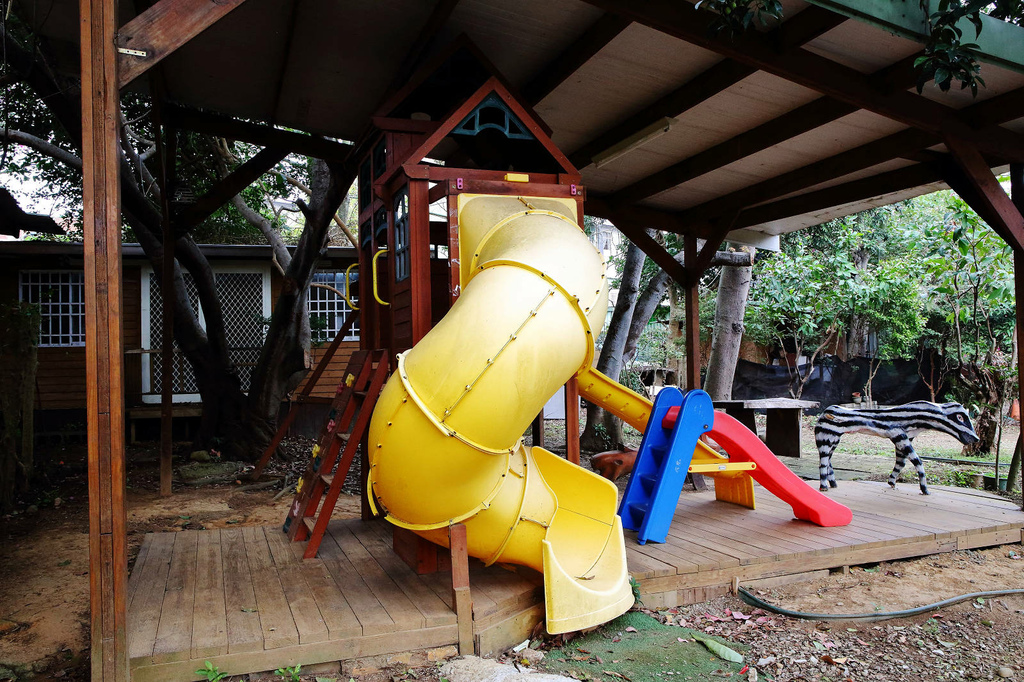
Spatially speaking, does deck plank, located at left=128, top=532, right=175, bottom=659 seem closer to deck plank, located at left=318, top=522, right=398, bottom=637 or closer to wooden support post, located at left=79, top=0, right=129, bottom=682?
wooden support post, located at left=79, top=0, right=129, bottom=682

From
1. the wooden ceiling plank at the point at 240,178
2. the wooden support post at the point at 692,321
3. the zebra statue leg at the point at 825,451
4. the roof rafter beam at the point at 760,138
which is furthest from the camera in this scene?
the wooden support post at the point at 692,321

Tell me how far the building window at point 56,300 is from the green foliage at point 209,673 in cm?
1051

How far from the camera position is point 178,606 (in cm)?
349

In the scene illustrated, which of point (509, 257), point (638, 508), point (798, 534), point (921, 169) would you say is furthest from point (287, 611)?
point (921, 169)

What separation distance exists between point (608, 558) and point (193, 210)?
542cm

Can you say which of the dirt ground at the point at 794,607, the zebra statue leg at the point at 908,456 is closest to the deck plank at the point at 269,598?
the dirt ground at the point at 794,607

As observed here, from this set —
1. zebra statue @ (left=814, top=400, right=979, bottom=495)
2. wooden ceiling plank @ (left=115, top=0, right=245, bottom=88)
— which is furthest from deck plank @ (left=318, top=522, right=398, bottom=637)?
zebra statue @ (left=814, top=400, right=979, bottom=495)

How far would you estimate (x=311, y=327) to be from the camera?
40.2 ft

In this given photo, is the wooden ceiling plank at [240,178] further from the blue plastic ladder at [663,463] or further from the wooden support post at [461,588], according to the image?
the wooden support post at [461,588]

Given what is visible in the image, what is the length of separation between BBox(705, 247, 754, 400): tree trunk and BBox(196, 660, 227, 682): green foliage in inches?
354

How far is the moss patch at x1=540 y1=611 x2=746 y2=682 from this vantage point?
11.0ft

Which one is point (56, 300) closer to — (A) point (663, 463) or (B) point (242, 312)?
(B) point (242, 312)

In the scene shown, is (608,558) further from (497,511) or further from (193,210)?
(193,210)

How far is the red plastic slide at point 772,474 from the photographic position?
5.27 metres
